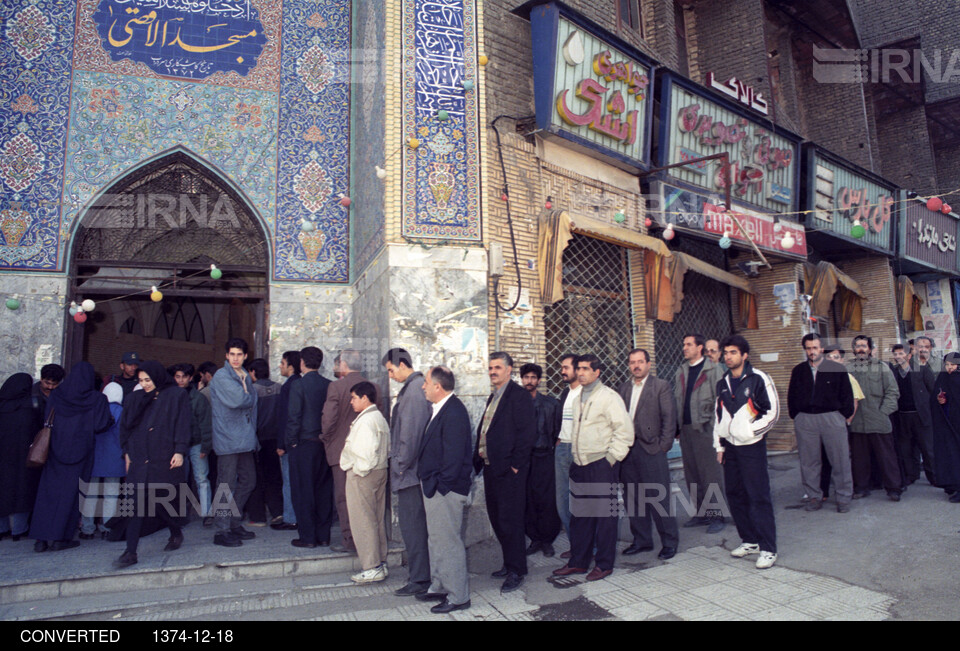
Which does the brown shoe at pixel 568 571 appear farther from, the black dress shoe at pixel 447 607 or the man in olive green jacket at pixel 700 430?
the man in olive green jacket at pixel 700 430

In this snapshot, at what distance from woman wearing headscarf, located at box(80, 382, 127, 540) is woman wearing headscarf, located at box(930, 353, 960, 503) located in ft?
25.4

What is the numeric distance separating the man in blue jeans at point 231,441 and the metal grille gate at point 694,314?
5.61 metres

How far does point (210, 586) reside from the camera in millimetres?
4352

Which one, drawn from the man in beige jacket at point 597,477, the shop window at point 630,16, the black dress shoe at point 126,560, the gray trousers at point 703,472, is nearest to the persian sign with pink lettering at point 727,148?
the shop window at point 630,16

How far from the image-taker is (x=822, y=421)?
19.8ft

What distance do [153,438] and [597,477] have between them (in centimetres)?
319

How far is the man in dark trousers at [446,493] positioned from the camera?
152 inches

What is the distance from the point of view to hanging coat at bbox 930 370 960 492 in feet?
20.7

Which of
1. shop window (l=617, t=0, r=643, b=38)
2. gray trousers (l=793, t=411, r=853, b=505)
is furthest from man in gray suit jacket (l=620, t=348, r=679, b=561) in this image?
shop window (l=617, t=0, r=643, b=38)

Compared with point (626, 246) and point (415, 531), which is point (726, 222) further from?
point (415, 531)

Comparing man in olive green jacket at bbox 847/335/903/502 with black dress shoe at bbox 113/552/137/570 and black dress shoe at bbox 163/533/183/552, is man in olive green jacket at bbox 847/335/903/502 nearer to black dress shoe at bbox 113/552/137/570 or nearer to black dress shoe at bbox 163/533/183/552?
black dress shoe at bbox 163/533/183/552

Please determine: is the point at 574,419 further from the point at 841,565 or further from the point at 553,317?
the point at 553,317
